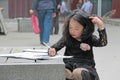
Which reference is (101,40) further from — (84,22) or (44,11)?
(44,11)

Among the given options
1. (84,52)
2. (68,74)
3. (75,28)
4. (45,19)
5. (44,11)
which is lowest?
(45,19)

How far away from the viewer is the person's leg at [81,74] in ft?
14.1

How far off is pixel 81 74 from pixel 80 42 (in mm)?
420

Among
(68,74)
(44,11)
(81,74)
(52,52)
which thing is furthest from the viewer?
(44,11)

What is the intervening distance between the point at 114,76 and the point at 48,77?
3.97m

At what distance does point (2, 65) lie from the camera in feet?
13.2

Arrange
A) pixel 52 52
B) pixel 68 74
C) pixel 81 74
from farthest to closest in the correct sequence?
pixel 52 52 < pixel 68 74 < pixel 81 74

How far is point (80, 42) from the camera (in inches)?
181

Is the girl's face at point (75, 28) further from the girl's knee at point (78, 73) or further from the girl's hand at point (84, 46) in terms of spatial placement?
the girl's knee at point (78, 73)

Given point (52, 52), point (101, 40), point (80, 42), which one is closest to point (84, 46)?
point (80, 42)

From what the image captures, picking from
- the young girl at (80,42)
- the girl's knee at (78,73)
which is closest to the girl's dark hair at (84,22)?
the young girl at (80,42)

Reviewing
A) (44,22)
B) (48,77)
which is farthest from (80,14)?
(44,22)

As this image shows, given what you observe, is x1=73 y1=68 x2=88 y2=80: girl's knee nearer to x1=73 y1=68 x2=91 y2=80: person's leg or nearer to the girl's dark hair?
x1=73 y1=68 x2=91 y2=80: person's leg

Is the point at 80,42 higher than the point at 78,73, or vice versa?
the point at 80,42
